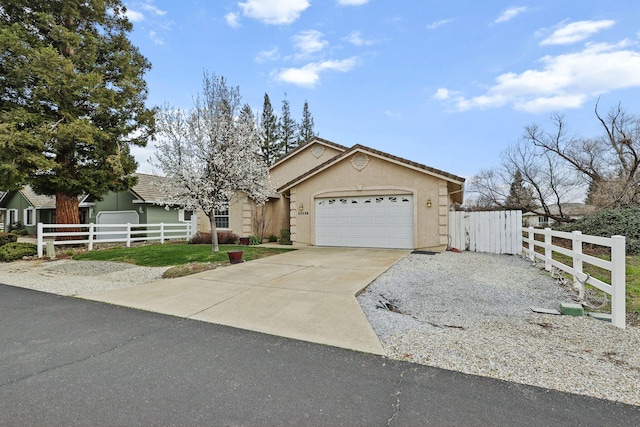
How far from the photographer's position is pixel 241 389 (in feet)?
9.49

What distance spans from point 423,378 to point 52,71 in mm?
17700

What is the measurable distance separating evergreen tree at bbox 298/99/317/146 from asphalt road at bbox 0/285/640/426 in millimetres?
38841

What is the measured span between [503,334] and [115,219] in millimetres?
24879

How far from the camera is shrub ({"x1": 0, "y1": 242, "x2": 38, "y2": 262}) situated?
1223cm

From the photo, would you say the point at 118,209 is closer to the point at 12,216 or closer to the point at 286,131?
the point at 12,216

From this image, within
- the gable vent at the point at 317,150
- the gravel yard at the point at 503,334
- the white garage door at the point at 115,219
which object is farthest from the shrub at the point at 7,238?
the gravel yard at the point at 503,334

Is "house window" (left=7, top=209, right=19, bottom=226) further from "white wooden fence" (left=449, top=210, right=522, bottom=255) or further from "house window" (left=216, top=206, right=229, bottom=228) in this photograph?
"white wooden fence" (left=449, top=210, right=522, bottom=255)

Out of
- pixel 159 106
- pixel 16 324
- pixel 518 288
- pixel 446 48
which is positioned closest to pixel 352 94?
pixel 446 48

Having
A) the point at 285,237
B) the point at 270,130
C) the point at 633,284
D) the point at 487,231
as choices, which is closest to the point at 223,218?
the point at 285,237

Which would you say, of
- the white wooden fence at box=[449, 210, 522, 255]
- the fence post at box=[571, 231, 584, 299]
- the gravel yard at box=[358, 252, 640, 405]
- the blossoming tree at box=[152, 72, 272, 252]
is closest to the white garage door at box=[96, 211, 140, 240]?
the blossoming tree at box=[152, 72, 272, 252]

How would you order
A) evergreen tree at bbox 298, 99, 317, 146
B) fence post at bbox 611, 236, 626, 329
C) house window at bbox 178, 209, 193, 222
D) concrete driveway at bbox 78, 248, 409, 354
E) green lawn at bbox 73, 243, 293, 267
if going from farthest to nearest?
evergreen tree at bbox 298, 99, 317, 146 → house window at bbox 178, 209, 193, 222 → green lawn at bbox 73, 243, 293, 267 → fence post at bbox 611, 236, 626, 329 → concrete driveway at bbox 78, 248, 409, 354

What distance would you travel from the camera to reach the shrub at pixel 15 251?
12231mm

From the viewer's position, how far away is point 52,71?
43.0ft

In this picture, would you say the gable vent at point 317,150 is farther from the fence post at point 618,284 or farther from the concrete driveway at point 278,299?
the fence post at point 618,284
